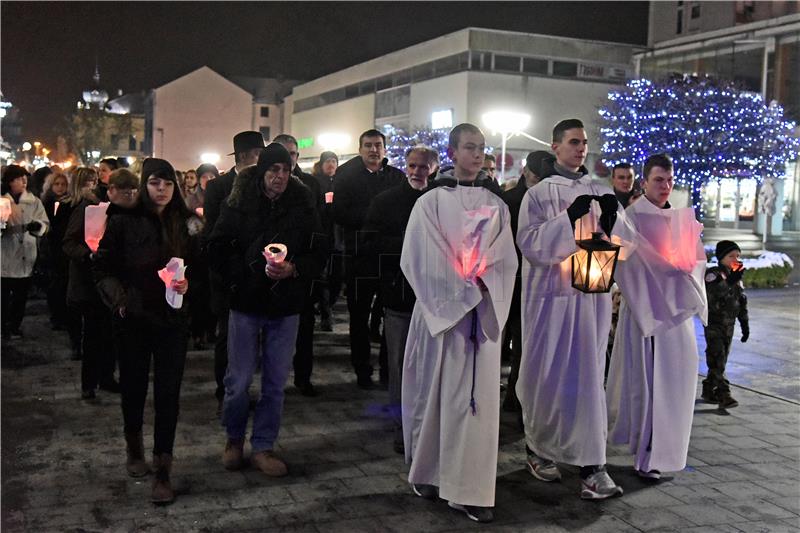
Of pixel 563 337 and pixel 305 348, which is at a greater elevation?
pixel 563 337

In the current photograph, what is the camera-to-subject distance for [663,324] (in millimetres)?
5746

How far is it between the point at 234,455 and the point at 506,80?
34420 mm

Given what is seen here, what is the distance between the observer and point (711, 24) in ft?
158

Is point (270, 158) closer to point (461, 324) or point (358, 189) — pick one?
point (461, 324)

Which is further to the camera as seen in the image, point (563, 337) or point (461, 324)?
point (563, 337)

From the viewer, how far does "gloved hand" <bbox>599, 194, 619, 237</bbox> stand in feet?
16.9

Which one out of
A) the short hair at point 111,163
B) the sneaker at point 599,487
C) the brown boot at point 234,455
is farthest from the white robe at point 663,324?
the short hair at point 111,163

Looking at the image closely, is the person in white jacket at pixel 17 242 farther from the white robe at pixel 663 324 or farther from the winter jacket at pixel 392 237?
the white robe at pixel 663 324

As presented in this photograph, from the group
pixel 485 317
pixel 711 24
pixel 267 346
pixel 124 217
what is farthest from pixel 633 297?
pixel 711 24

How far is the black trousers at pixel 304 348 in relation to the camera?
765cm

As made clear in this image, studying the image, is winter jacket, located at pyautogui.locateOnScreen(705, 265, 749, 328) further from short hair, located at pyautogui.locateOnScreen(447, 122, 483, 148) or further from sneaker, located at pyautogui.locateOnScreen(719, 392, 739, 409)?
short hair, located at pyautogui.locateOnScreen(447, 122, 483, 148)

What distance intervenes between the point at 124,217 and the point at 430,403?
212 cm

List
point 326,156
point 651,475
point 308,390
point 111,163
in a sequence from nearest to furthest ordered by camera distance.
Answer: point 651,475 → point 308,390 → point 111,163 → point 326,156

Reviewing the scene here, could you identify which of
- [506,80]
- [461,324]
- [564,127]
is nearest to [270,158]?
[461,324]
